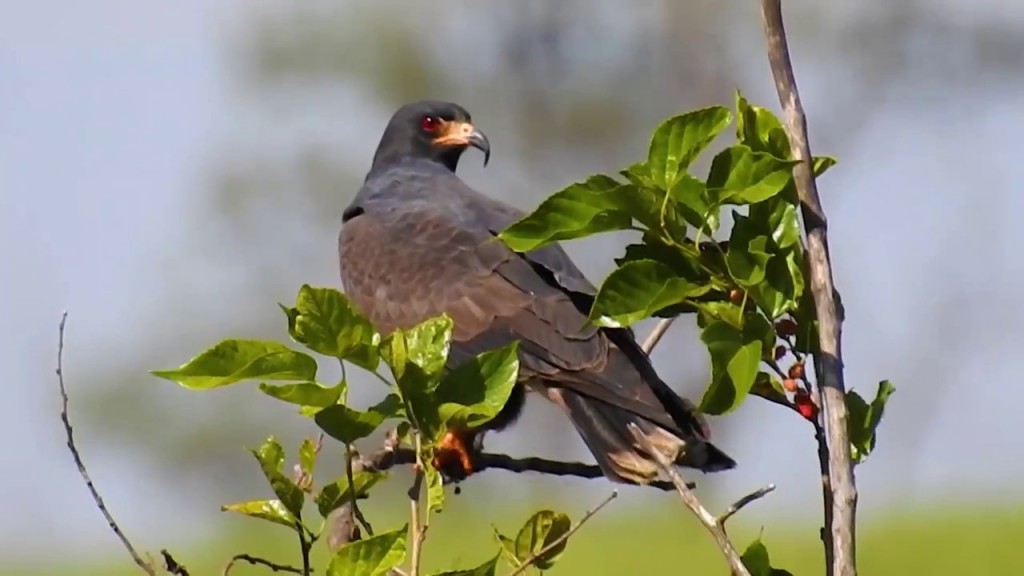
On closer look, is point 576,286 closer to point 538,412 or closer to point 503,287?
point 503,287

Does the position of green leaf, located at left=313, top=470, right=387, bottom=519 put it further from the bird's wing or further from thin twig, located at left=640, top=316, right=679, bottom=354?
the bird's wing

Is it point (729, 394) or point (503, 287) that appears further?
point (503, 287)

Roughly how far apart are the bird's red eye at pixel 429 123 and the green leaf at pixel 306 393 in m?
3.54

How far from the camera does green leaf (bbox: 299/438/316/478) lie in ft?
5.15

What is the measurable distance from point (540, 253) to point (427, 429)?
222cm

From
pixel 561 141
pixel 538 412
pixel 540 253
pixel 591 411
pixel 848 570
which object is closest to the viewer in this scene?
pixel 848 570

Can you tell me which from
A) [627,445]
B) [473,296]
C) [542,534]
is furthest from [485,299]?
[542,534]

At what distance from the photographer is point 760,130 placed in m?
1.46

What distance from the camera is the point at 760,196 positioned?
131 cm

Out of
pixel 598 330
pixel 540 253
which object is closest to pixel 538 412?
pixel 540 253

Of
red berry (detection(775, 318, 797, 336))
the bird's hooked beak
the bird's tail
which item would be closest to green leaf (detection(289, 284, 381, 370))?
red berry (detection(775, 318, 797, 336))

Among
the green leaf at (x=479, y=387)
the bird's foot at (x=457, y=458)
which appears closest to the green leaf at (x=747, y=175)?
the green leaf at (x=479, y=387)

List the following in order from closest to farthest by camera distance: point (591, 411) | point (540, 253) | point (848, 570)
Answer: point (848, 570)
point (591, 411)
point (540, 253)

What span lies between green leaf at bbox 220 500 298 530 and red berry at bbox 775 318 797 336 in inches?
20.1
